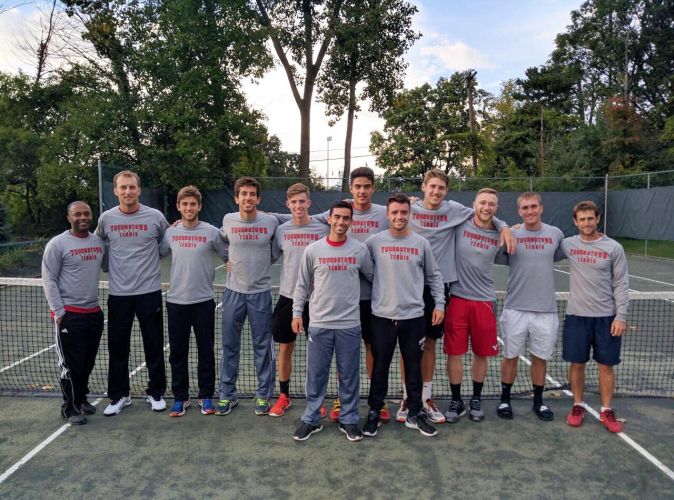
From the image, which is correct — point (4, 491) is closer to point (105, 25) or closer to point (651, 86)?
point (105, 25)

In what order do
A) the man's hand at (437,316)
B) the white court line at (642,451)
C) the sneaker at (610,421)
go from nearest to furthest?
the white court line at (642,451) < the man's hand at (437,316) < the sneaker at (610,421)

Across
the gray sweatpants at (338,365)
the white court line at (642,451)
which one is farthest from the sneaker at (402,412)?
the white court line at (642,451)

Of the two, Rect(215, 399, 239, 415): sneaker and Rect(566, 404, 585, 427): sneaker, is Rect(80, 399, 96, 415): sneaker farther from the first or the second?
Rect(566, 404, 585, 427): sneaker

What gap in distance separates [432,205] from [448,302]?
0.75 m

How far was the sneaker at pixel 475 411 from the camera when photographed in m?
4.04

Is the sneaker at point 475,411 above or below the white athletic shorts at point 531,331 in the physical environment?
below

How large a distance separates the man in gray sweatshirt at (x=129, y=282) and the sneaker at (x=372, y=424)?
1.66 meters

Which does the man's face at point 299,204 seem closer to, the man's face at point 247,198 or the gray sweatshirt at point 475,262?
the man's face at point 247,198

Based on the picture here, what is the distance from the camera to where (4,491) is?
121 inches

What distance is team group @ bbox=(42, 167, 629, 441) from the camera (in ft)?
12.4

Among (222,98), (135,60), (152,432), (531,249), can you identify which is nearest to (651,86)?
(222,98)

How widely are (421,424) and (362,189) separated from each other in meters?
1.77

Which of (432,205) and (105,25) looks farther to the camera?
(105,25)

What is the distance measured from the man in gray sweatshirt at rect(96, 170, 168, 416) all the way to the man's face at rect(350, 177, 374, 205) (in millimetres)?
1610
